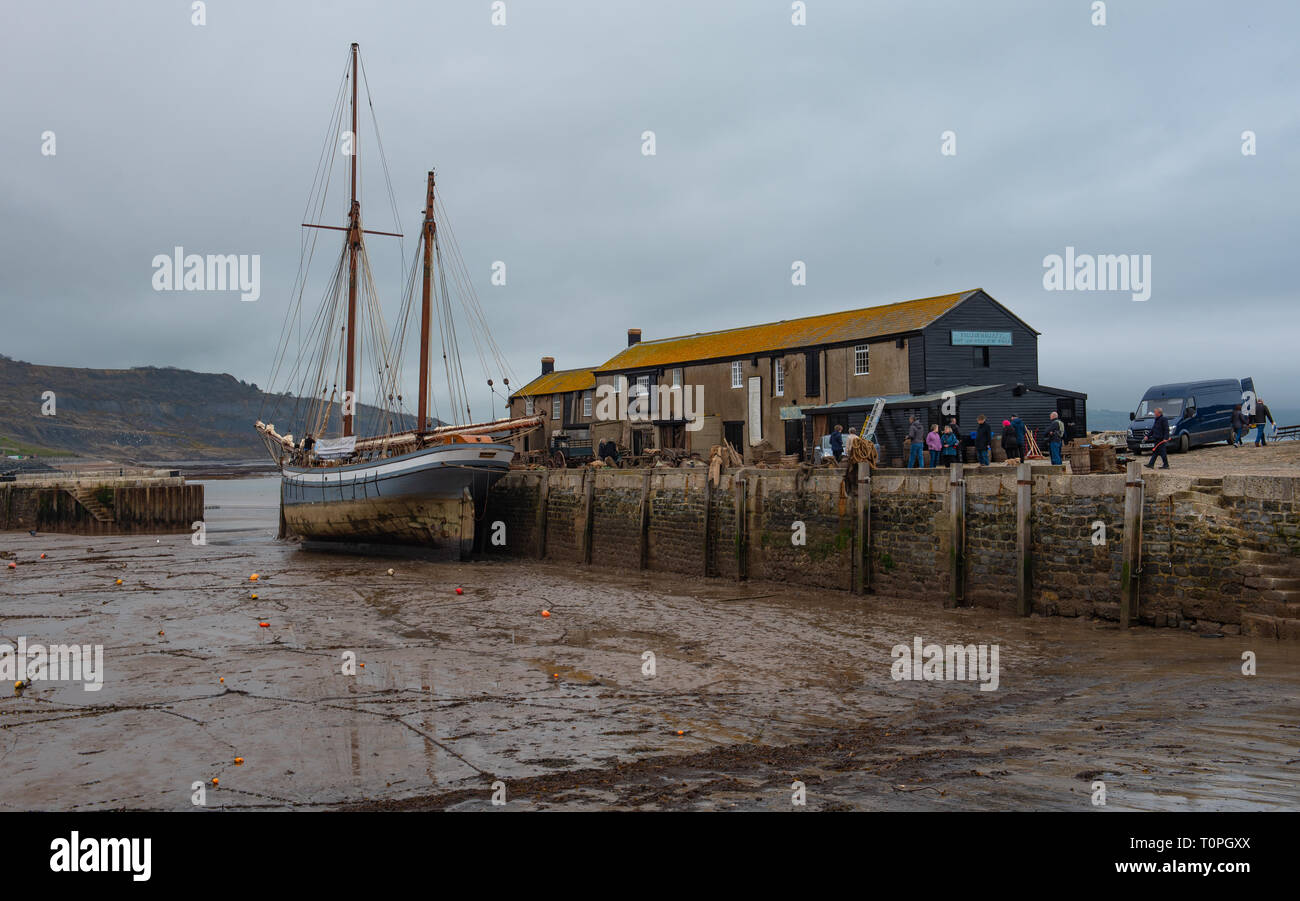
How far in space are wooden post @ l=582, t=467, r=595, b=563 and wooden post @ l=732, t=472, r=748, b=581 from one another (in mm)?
6558

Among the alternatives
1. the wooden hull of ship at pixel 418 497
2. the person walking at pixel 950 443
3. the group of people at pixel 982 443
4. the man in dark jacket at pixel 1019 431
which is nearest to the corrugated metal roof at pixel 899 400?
the group of people at pixel 982 443

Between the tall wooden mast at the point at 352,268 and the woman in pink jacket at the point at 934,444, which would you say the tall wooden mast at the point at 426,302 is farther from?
the woman in pink jacket at the point at 934,444

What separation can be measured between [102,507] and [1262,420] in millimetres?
43920

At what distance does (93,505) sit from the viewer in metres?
39.8

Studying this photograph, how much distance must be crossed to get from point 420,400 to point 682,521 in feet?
45.3

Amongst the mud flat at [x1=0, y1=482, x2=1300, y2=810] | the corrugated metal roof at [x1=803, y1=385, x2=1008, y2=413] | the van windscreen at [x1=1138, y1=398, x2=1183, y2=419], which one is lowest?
the mud flat at [x1=0, y1=482, x2=1300, y2=810]

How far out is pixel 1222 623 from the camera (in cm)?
1309

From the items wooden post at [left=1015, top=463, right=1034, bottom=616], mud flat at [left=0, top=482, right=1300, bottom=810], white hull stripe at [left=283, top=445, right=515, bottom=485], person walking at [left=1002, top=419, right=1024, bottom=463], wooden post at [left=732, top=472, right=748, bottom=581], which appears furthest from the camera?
white hull stripe at [left=283, top=445, right=515, bottom=485]

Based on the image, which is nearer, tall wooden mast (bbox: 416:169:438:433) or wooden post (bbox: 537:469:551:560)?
wooden post (bbox: 537:469:551:560)

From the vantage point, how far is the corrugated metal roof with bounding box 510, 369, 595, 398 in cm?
4725

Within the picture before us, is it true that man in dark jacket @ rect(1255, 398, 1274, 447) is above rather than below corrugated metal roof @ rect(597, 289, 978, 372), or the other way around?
below

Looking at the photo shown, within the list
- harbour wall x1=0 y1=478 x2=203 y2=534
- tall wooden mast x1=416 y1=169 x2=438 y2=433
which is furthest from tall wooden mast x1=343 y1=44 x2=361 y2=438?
harbour wall x1=0 y1=478 x2=203 y2=534

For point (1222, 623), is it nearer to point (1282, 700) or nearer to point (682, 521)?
point (1282, 700)

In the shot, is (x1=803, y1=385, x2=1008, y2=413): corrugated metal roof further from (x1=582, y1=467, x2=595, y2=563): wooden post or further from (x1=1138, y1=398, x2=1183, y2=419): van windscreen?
(x1=582, y1=467, x2=595, y2=563): wooden post
